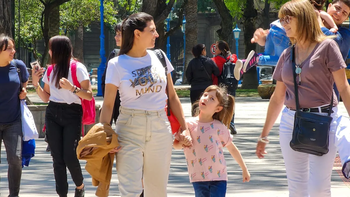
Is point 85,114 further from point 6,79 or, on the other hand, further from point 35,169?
point 35,169

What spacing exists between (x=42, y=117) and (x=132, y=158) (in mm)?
8206

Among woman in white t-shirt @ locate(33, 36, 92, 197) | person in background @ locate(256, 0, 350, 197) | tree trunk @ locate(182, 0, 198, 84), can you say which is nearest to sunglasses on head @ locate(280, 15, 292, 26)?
person in background @ locate(256, 0, 350, 197)

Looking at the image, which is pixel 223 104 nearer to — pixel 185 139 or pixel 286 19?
pixel 185 139

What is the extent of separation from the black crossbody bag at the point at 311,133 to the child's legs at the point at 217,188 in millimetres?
979

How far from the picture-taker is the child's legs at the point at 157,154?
499 centimetres

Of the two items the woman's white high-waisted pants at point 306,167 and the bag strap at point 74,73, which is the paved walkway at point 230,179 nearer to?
the bag strap at point 74,73

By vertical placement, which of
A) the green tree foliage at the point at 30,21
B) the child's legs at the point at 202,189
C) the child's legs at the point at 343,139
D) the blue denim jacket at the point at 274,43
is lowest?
the green tree foliage at the point at 30,21

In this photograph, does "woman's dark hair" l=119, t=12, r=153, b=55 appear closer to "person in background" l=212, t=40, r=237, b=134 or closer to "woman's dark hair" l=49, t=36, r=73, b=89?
"woman's dark hair" l=49, t=36, r=73, b=89

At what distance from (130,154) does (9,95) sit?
236 centimetres

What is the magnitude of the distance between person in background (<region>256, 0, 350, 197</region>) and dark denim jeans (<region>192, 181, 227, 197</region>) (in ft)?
2.64

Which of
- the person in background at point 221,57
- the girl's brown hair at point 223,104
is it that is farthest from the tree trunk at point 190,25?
the girl's brown hair at point 223,104

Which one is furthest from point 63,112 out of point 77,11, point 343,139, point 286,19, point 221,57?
point 77,11

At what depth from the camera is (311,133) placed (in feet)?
14.8

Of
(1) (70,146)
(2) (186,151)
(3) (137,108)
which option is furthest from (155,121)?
(1) (70,146)
